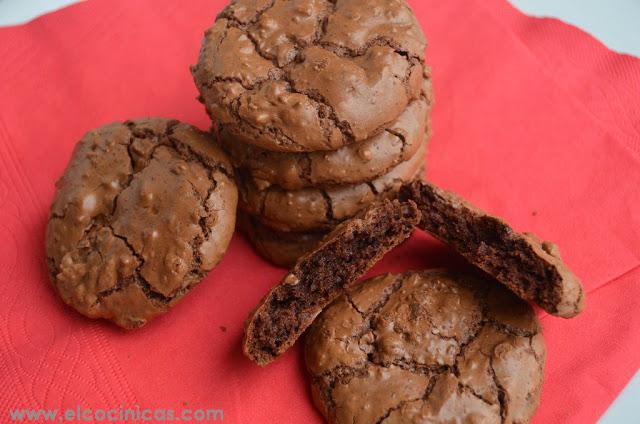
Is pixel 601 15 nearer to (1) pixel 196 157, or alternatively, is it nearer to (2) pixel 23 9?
(1) pixel 196 157

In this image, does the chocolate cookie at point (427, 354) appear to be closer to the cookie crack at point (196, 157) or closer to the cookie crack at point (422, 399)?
the cookie crack at point (422, 399)

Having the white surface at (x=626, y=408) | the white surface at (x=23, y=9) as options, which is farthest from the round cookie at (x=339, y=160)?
the white surface at (x=23, y=9)

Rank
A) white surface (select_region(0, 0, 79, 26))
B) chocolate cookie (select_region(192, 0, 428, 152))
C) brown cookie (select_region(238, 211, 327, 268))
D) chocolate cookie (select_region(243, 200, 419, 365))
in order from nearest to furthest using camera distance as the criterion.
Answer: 1. chocolate cookie (select_region(192, 0, 428, 152))
2. chocolate cookie (select_region(243, 200, 419, 365))
3. brown cookie (select_region(238, 211, 327, 268))
4. white surface (select_region(0, 0, 79, 26))

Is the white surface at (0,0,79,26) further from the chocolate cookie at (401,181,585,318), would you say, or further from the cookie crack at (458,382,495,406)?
the cookie crack at (458,382,495,406)

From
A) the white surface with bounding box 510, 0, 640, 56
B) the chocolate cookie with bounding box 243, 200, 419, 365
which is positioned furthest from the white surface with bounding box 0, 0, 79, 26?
the white surface with bounding box 510, 0, 640, 56

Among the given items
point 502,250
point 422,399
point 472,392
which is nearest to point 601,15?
point 502,250

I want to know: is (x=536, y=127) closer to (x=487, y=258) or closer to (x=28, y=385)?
(x=487, y=258)
